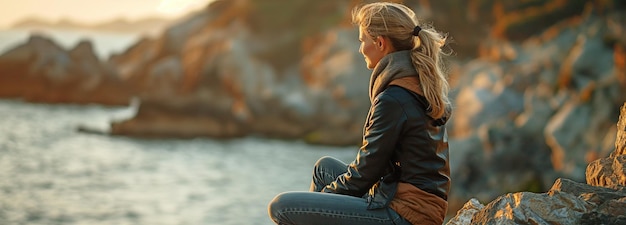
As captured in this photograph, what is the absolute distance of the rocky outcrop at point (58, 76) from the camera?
7250 centimetres

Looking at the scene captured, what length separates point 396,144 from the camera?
532cm

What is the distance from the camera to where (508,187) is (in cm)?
2558

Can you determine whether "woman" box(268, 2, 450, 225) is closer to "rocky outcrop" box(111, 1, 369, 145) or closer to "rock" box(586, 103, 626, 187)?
"rock" box(586, 103, 626, 187)

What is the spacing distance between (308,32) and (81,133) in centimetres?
2075

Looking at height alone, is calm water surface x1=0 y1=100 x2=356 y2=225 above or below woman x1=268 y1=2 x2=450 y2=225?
below

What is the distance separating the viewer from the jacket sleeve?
521 cm

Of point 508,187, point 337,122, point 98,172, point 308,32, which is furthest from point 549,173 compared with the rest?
point 308,32

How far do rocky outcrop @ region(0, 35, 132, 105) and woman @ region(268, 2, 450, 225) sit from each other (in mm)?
68315

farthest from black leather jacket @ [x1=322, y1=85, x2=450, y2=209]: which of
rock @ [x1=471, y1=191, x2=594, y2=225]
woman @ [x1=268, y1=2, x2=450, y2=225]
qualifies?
rock @ [x1=471, y1=191, x2=594, y2=225]

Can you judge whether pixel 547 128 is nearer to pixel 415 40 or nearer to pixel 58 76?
pixel 415 40

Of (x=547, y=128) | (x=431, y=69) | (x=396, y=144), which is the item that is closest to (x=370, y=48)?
(x=431, y=69)

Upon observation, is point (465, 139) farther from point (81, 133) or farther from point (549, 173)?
point (81, 133)

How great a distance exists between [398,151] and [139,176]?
124ft

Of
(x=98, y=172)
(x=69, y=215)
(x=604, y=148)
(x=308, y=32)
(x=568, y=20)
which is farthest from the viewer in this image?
(x=308, y=32)
